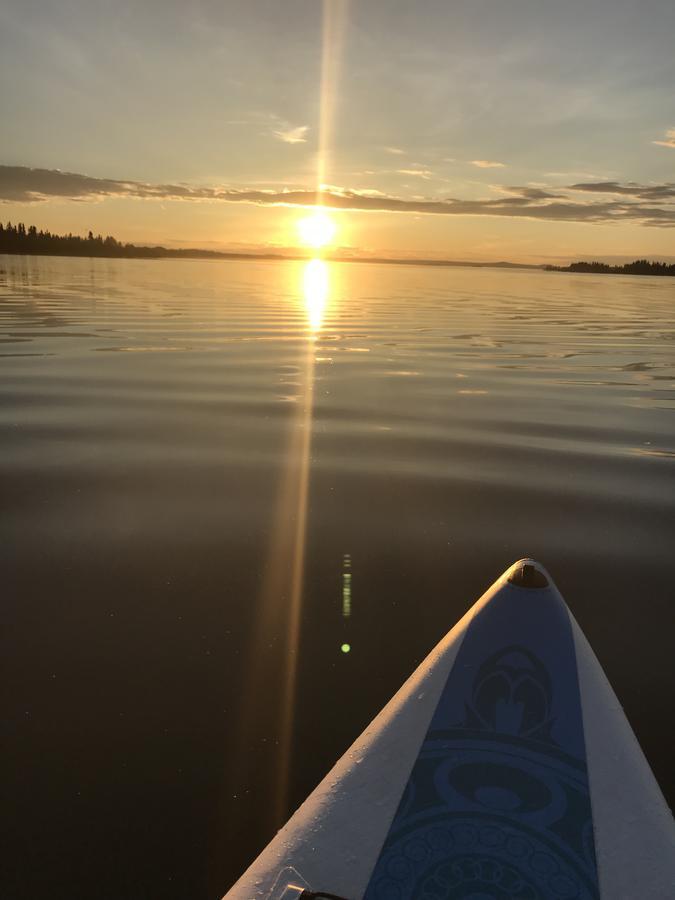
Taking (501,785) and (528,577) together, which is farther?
(528,577)

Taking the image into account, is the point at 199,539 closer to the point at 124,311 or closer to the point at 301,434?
the point at 301,434

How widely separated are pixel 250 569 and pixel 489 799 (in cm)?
284

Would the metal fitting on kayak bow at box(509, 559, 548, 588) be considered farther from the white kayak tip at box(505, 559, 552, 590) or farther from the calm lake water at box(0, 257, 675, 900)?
the calm lake water at box(0, 257, 675, 900)

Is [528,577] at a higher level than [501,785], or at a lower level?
higher

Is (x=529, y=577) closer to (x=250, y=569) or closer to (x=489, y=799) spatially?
(x=489, y=799)

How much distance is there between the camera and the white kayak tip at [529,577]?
3.78 m

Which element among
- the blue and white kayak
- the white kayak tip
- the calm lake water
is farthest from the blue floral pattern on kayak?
the calm lake water

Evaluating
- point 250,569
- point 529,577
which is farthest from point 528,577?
point 250,569

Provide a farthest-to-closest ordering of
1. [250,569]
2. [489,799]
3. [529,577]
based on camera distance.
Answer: [250,569] → [529,577] → [489,799]

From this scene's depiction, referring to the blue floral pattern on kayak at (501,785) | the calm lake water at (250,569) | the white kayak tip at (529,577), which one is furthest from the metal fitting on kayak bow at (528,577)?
the calm lake water at (250,569)

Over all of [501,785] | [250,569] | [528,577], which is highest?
[528,577]

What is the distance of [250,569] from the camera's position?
16.9 feet

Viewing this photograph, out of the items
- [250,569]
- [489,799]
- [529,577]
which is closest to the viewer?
[489,799]

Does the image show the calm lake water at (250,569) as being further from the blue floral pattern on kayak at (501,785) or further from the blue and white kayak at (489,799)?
the blue floral pattern on kayak at (501,785)
